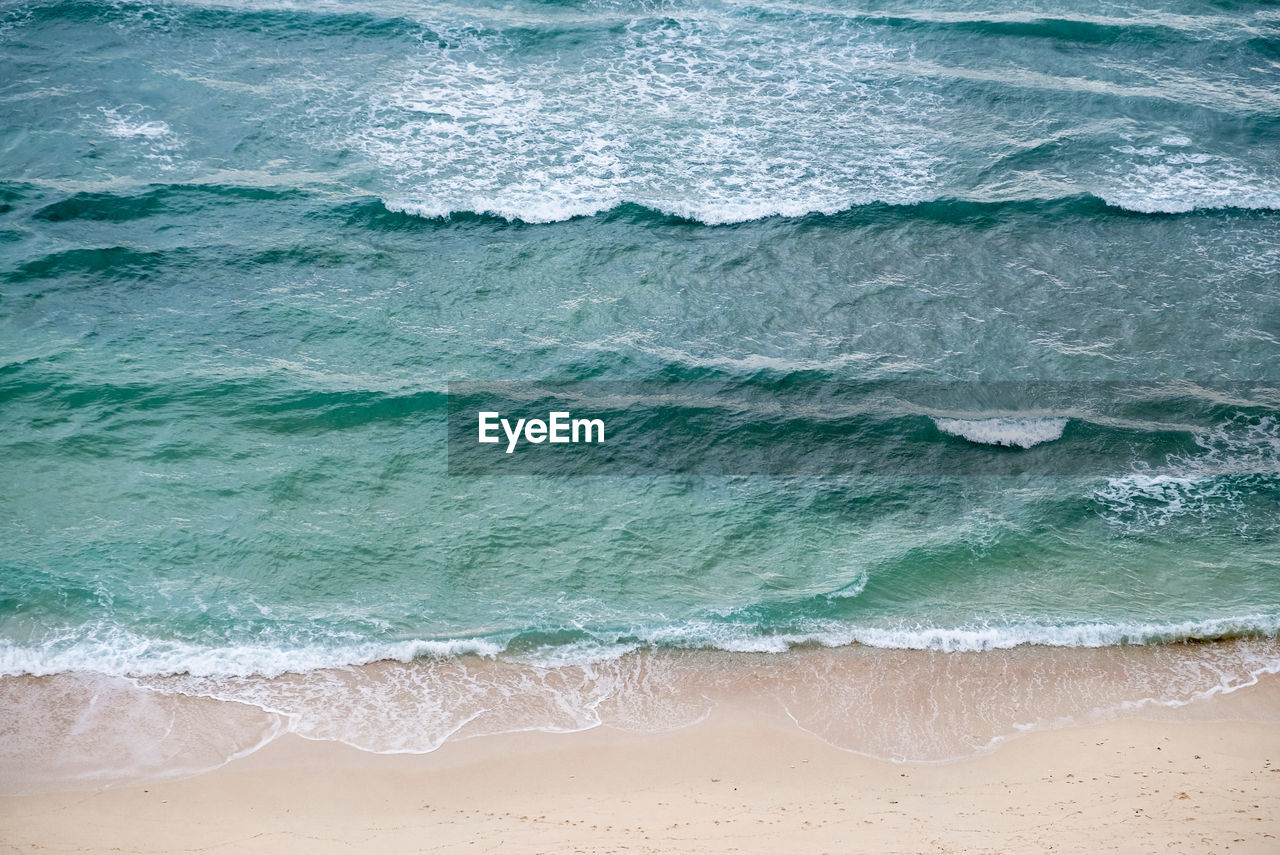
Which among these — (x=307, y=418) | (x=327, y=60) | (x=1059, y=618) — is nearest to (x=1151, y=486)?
(x=1059, y=618)

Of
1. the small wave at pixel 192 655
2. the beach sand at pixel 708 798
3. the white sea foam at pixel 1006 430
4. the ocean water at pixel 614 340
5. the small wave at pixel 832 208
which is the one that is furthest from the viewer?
the small wave at pixel 832 208

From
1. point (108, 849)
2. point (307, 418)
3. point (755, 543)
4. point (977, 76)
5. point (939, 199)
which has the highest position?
point (977, 76)

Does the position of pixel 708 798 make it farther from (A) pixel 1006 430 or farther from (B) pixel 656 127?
(B) pixel 656 127

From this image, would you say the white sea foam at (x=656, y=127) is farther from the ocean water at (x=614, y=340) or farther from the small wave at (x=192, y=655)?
the small wave at (x=192, y=655)

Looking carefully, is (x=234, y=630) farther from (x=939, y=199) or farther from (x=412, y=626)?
(x=939, y=199)

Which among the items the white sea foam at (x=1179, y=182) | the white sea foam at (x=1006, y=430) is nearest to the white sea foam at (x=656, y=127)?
the white sea foam at (x=1179, y=182)

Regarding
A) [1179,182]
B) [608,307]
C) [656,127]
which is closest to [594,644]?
[608,307]
